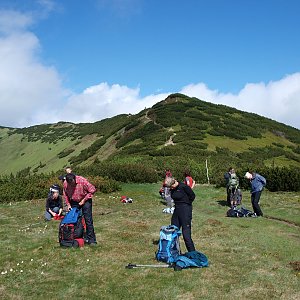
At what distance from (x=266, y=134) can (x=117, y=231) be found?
66.4m

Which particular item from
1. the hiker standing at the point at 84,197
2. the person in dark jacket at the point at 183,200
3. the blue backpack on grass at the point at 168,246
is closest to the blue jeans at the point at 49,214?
the hiker standing at the point at 84,197

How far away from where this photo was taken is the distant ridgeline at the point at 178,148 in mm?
39094

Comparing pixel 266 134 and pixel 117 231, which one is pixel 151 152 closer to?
pixel 266 134

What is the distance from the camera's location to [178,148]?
54.4 meters

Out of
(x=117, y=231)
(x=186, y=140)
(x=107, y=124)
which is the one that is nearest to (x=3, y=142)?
(x=107, y=124)

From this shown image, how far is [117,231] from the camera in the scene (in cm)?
1611

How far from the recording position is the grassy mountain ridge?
5703cm

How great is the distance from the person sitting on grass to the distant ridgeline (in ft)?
60.0

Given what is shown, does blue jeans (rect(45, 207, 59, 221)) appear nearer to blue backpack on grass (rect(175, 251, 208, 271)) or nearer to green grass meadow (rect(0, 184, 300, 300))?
green grass meadow (rect(0, 184, 300, 300))

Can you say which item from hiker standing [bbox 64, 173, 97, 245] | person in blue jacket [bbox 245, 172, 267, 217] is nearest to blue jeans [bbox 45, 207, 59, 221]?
hiker standing [bbox 64, 173, 97, 245]

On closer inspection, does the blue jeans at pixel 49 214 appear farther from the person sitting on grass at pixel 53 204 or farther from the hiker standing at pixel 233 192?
the hiker standing at pixel 233 192

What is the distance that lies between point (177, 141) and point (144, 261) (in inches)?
1919

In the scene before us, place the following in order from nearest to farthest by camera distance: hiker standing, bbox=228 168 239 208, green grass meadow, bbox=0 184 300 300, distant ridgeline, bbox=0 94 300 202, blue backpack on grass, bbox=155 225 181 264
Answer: green grass meadow, bbox=0 184 300 300
blue backpack on grass, bbox=155 225 181 264
hiker standing, bbox=228 168 239 208
distant ridgeline, bbox=0 94 300 202

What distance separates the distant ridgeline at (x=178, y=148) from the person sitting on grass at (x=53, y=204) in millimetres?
18283
